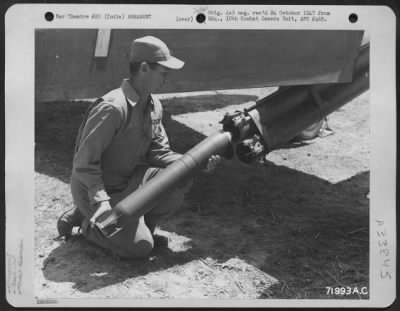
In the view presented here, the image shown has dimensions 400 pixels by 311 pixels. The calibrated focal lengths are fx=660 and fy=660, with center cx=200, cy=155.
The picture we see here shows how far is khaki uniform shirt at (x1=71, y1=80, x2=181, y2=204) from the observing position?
511 cm

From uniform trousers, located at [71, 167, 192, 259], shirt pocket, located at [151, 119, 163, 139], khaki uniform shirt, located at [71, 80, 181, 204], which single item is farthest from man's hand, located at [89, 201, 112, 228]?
shirt pocket, located at [151, 119, 163, 139]

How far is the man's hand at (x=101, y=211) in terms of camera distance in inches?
198

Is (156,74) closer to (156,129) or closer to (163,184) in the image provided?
(156,129)

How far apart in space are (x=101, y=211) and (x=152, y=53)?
4.21 feet

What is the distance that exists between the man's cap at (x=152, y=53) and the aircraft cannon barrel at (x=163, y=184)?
0.79 metres

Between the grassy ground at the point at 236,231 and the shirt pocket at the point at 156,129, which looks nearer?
the grassy ground at the point at 236,231

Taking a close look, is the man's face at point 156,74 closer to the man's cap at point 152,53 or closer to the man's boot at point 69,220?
the man's cap at point 152,53

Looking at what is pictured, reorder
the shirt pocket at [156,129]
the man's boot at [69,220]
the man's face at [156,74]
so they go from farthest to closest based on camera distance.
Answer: the man's boot at [69,220], the shirt pocket at [156,129], the man's face at [156,74]

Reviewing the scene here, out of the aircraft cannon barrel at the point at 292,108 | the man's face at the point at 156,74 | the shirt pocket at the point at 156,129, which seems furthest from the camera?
the aircraft cannon barrel at the point at 292,108

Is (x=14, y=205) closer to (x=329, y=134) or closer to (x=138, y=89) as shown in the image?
(x=138, y=89)

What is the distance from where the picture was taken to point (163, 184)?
5.27m

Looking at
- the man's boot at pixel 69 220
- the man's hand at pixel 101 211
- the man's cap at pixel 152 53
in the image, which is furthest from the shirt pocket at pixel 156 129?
the man's boot at pixel 69 220

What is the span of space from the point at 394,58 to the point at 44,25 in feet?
9.57

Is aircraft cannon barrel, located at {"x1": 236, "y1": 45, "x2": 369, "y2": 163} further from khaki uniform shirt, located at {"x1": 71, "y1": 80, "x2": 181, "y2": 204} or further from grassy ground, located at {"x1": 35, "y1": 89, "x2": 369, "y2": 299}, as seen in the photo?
khaki uniform shirt, located at {"x1": 71, "y1": 80, "x2": 181, "y2": 204}
